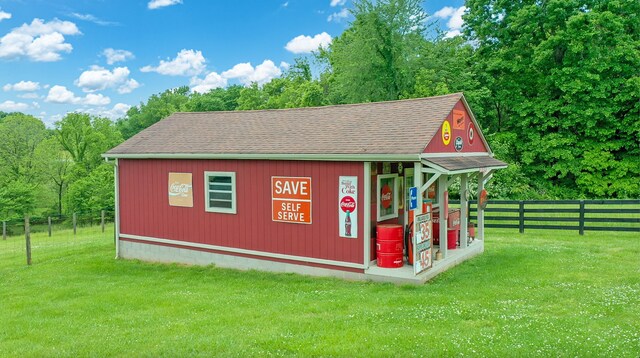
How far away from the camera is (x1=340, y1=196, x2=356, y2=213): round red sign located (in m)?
9.41

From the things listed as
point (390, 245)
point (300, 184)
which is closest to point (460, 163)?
point (390, 245)

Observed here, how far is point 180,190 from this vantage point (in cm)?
1182

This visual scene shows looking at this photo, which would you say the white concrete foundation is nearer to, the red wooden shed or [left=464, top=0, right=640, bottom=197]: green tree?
the red wooden shed

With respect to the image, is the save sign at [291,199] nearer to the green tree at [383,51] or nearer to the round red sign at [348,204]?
the round red sign at [348,204]

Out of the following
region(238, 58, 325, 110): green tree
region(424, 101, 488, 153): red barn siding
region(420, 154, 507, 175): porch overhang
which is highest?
region(238, 58, 325, 110): green tree

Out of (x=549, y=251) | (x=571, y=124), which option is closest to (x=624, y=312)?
(x=549, y=251)

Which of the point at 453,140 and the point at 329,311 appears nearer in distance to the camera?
the point at 329,311

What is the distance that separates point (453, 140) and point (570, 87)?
16.2 meters

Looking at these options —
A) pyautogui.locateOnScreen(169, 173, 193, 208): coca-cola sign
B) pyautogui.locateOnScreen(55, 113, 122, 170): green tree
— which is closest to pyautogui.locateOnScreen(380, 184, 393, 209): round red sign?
pyautogui.locateOnScreen(169, 173, 193, 208): coca-cola sign

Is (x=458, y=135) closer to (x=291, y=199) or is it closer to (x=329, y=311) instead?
(x=291, y=199)

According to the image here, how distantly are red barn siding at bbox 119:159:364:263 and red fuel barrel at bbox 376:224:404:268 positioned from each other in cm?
39

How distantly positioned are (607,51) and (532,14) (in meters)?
4.03

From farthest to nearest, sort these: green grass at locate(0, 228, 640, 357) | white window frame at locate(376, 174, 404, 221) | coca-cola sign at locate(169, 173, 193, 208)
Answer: coca-cola sign at locate(169, 173, 193, 208) < white window frame at locate(376, 174, 404, 221) < green grass at locate(0, 228, 640, 357)

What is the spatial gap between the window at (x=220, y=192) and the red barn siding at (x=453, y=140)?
15.2 ft
